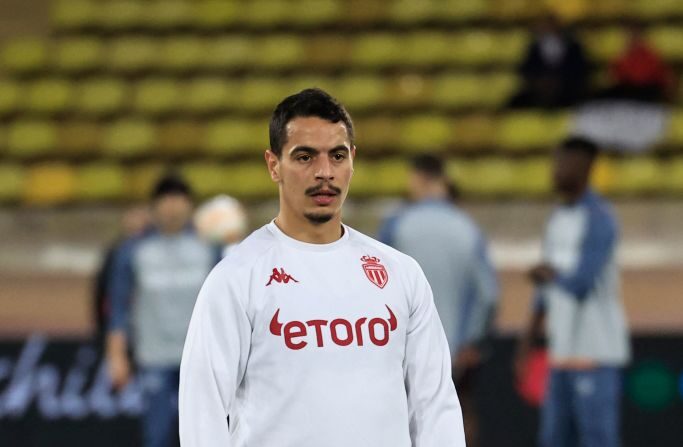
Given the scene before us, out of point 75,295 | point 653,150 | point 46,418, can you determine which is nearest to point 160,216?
point 46,418

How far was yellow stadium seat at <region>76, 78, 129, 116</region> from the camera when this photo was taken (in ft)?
48.0

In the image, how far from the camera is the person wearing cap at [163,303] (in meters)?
6.36

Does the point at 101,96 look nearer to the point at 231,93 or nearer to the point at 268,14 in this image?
the point at 231,93

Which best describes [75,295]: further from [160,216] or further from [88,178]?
[160,216]

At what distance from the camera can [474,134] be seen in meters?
13.5

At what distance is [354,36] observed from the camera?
591 inches

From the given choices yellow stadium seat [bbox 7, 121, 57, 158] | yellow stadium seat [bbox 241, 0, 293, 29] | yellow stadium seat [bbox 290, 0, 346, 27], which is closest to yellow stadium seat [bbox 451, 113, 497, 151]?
yellow stadium seat [bbox 290, 0, 346, 27]

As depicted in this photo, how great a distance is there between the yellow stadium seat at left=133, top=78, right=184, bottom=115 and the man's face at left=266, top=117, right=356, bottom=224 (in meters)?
12.0

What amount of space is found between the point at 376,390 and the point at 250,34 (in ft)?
42.6

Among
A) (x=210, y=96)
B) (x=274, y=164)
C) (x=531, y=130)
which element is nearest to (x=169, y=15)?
(x=210, y=96)

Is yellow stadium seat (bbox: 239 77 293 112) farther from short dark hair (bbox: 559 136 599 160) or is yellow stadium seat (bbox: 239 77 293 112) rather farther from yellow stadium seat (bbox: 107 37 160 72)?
short dark hair (bbox: 559 136 599 160)

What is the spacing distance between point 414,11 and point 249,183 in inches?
121

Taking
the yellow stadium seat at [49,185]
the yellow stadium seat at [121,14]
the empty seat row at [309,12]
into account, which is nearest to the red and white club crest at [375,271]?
the yellow stadium seat at [49,185]

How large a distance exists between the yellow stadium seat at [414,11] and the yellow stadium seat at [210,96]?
1975 mm
